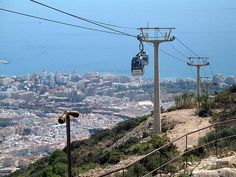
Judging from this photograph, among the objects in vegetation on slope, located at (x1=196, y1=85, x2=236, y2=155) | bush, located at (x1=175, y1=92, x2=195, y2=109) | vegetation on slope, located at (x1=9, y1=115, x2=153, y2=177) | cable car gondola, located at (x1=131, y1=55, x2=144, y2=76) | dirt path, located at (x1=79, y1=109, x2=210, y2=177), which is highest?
cable car gondola, located at (x1=131, y1=55, x2=144, y2=76)

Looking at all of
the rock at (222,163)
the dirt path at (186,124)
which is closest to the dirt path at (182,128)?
the dirt path at (186,124)

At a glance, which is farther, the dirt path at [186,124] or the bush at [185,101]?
the bush at [185,101]

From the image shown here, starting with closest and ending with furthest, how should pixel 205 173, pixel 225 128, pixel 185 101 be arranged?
pixel 205 173, pixel 225 128, pixel 185 101

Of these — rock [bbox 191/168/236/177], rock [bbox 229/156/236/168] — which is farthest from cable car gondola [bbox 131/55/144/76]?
rock [bbox 191/168/236/177]

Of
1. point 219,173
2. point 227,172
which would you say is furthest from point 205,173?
point 227,172

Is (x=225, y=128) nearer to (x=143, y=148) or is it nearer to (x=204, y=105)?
(x=143, y=148)

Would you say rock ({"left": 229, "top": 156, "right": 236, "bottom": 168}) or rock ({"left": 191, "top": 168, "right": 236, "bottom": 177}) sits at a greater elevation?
rock ({"left": 229, "top": 156, "right": 236, "bottom": 168})

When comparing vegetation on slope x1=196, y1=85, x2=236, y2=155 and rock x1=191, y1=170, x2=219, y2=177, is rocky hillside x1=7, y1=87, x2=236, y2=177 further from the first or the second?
rock x1=191, y1=170, x2=219, y2=177

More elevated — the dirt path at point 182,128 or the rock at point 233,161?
the rock at point 233,161

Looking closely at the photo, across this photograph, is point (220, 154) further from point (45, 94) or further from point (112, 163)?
point (45, 94)

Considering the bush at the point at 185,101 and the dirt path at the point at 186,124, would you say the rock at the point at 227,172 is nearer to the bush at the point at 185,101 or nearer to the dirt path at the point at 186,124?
the dirt path at the point at 186,124

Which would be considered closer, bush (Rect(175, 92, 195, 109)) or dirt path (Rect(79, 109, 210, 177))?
dirt path (Rect(79, 109, 210, 177))

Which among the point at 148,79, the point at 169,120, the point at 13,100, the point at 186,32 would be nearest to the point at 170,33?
the point at 169,120
